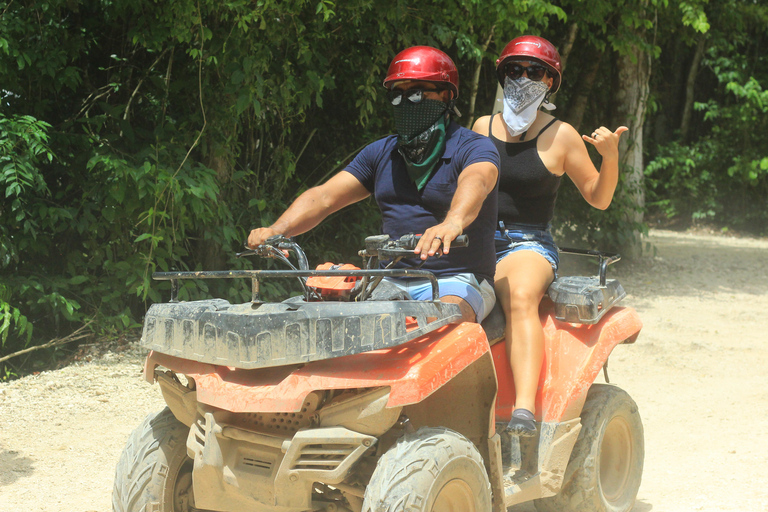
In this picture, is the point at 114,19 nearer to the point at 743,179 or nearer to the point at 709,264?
the point at 709,264

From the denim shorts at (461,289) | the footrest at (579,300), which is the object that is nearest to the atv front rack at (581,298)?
the footrest at (579,300)

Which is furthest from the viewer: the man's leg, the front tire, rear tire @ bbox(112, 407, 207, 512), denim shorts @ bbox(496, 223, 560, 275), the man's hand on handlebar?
denim shorts @ bbox(496, 223, 560, 275)

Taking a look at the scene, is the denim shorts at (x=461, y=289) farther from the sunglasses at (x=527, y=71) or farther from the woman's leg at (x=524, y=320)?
the sunglasses at (x=527, y=71)

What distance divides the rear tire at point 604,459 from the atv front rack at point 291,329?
128 centimetres

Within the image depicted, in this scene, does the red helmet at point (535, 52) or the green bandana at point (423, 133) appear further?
the red helmet at point (535, 52)

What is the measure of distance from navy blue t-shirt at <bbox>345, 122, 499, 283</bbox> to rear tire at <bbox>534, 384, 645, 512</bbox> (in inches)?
34.1

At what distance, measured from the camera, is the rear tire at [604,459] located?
359cm

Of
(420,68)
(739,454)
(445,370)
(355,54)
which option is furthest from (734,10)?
(445,370)

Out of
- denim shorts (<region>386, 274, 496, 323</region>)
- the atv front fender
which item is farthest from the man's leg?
the atv front fender

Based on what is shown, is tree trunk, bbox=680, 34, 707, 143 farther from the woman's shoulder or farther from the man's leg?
the man's leg

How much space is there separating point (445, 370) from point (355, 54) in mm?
5372

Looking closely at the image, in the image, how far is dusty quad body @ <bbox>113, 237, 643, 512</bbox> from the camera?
250cm

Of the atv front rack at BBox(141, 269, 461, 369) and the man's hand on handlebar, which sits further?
the man's hand on handlebar

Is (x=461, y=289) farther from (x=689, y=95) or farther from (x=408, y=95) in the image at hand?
(x=689, y=95)
